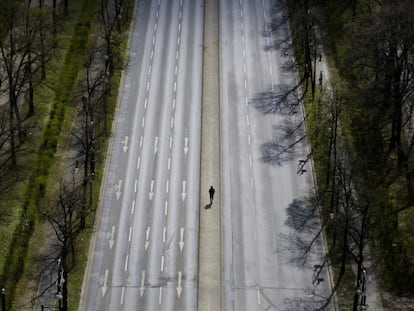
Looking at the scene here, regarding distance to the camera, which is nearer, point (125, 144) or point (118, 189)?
point (118, 189)

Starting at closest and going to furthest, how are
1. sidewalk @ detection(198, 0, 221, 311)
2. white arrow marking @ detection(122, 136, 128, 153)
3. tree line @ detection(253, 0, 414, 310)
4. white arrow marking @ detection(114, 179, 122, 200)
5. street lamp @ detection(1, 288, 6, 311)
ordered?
1. street lamp @ detection(1, 288, 6, 311)
2. sidewalk @ detection(198, 0, 221, 311)
3. tree line @ detection(253, 0, 414, 310)
4. white arrow marking @ detection(114, 179, 122, 200)
5. white arrow marking @ detection(122, 136, 128, 153)

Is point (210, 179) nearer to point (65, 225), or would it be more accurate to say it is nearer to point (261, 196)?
point (261, 196)

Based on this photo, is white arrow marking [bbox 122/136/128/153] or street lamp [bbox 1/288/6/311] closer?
street lamp [bbox 1/288/6/311]

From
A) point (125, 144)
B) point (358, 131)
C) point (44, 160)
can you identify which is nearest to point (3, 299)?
point (44, 160)

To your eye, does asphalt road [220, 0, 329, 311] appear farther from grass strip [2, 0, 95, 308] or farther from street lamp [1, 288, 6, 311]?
street lamp [1, 288, 6, 311]

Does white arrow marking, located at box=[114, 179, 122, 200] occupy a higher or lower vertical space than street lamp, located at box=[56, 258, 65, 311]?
higher

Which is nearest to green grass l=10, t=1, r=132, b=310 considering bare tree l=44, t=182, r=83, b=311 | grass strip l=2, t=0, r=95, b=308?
grass strip l=2, t=0, r=95, b=308
